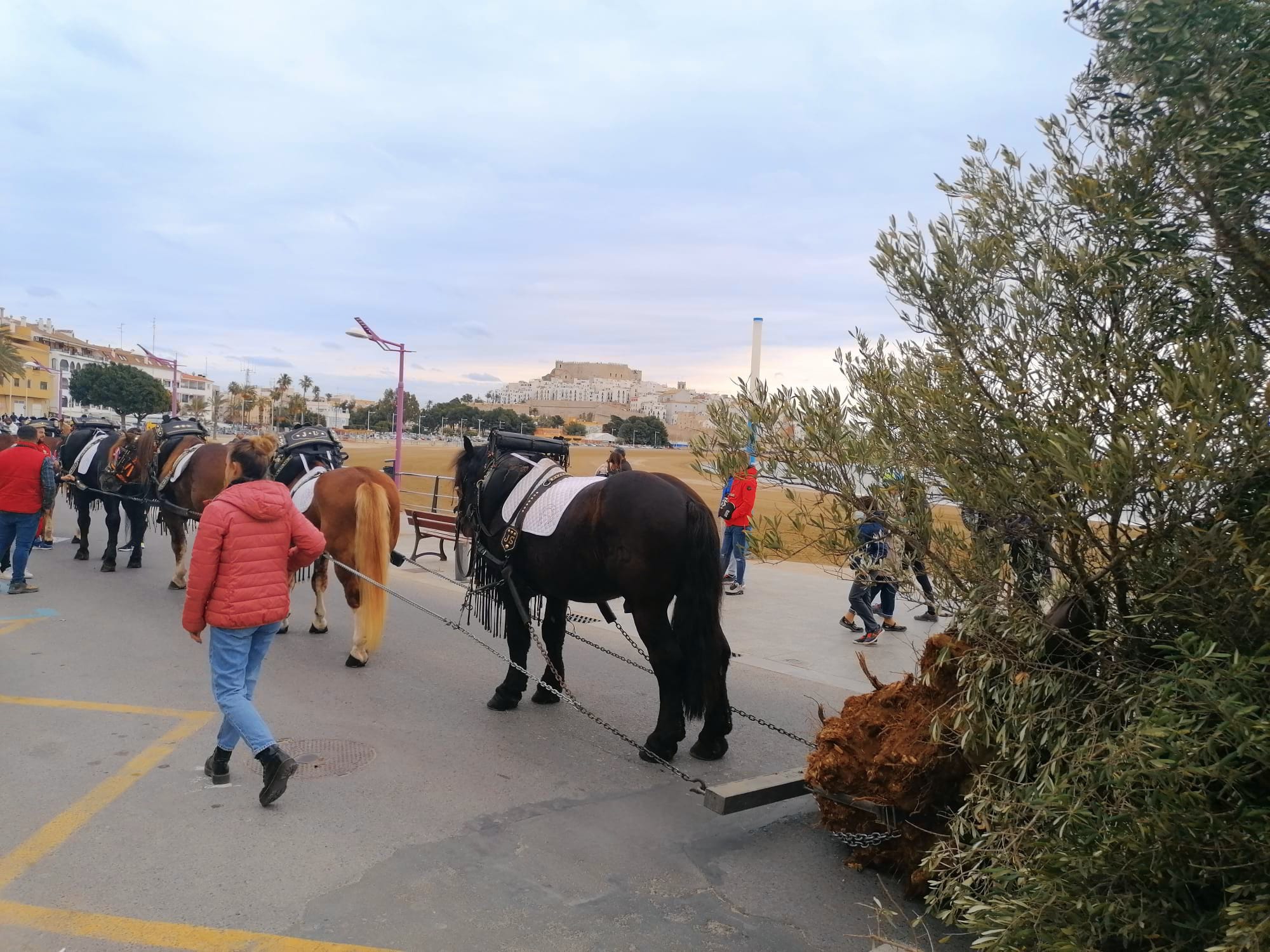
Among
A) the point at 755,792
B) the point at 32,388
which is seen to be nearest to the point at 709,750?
the point at 755,792

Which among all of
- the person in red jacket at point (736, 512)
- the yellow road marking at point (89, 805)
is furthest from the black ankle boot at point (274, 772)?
the person in red jacket at point (736, 512)

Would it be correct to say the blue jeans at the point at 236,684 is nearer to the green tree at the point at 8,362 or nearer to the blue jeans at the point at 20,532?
the blue jeans at the point at 20,532

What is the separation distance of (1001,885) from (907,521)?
126cm

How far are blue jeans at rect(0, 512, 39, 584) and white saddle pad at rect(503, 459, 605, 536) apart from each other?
Answer: 6407mm

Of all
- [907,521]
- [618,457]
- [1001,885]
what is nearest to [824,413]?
[907,521]

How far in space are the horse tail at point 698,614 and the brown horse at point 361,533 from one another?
10.5 ft

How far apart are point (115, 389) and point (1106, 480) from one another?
261 ft

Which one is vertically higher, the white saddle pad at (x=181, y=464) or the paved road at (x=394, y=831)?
the white saddle pad at (x=181, y=464)

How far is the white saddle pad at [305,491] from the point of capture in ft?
24.7

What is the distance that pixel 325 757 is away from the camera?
16.3ft

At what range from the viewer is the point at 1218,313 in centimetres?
248

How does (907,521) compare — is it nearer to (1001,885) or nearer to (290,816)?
(1001,885)

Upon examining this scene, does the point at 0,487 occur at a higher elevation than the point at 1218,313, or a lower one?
lower

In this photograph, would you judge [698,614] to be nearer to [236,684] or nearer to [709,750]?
[709,750]
